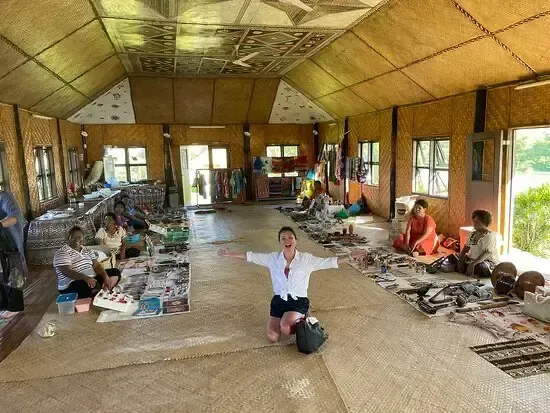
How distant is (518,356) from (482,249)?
96.3 inches

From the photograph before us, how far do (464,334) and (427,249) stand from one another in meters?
3.09

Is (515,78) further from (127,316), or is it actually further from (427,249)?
(127,316)

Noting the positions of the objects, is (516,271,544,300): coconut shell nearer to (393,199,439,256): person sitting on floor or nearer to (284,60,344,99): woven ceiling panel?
(393,199,439,256): person sitting on floor

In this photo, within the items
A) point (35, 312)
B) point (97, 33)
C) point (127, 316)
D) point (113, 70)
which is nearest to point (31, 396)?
point (127, 316)

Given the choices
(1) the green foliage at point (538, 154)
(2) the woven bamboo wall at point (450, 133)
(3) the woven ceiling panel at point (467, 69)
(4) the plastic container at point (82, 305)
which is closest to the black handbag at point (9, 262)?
(4) the plastic container at point (82, 305)

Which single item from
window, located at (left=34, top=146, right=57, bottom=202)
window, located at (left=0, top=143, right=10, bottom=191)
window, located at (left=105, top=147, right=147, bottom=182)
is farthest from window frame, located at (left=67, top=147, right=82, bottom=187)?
window, located at (left=0, top=143, right=10, bottom=191)

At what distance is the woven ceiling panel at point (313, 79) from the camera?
31.6 ft

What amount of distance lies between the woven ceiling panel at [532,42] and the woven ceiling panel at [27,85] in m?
6.55

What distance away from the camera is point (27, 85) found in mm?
6809

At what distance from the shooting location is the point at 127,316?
15.5 ft

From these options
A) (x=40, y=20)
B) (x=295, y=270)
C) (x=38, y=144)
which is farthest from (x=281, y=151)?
(x=295, y=270)

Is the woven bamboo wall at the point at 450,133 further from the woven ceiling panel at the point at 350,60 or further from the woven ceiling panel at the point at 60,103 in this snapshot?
the woven ceiling panel at the point at 60,103

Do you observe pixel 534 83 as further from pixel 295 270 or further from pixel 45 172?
pixel 45 172

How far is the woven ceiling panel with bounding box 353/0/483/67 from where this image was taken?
512 cm
